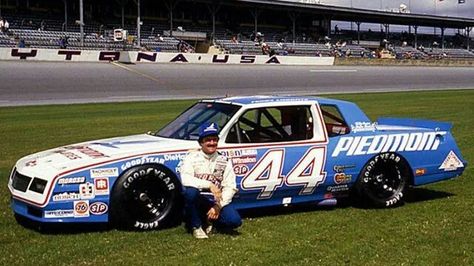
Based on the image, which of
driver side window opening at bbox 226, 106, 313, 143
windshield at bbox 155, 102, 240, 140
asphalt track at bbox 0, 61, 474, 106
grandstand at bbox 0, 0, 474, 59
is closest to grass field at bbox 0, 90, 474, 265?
driver side window opening at bbox 226, 106, 313, 143

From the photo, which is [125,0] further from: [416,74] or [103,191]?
[103,191]

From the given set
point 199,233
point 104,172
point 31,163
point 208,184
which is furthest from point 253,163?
point 31,163

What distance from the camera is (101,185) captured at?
251 inches

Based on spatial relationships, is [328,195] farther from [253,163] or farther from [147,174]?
[147,174]

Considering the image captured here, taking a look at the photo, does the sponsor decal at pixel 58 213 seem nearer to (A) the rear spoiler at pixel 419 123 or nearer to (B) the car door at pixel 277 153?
(B) the car door at pixel 277 153

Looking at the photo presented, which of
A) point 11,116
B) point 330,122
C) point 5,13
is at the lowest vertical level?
point 11,116

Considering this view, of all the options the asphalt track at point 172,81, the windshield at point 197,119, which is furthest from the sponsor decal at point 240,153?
the asphalt track at point 172,81

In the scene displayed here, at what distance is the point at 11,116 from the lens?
21.5 m

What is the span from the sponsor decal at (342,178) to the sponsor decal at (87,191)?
9.11ft

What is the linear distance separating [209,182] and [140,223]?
81 centimetres

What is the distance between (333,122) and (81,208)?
3157 mm

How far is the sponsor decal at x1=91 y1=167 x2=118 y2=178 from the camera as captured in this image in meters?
6.34

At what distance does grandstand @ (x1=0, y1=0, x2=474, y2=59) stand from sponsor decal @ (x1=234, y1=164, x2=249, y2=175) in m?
34.8

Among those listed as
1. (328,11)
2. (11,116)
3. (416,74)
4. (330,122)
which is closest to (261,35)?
(328,11)
